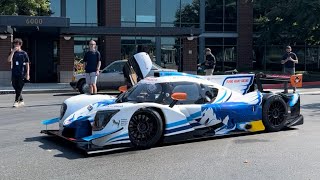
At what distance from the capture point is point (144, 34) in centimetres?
2589

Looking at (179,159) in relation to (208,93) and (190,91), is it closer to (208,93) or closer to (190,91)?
(190,91)

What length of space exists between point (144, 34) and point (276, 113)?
17.7 metres

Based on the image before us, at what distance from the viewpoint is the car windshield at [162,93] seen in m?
7.91

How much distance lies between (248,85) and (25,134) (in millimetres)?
4450

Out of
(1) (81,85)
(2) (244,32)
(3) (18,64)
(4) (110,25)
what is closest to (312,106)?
(3) (18,64)

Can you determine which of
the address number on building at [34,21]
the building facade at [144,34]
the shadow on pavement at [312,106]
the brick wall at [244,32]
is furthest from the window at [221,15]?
the shadow on pavement at [312,106]

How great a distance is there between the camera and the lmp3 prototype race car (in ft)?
23.4

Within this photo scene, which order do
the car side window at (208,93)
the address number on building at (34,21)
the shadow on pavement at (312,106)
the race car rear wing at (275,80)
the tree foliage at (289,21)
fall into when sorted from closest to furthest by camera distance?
the car side window at (208,93) < the race car rear wing at (275,80) < the shadow on pavement at (312,106) < the address number on building at (34,21) < the tree foliage at (289,21)

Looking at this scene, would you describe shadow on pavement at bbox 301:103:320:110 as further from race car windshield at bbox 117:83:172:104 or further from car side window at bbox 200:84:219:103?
race car windshield at bbox 117:83:172:104

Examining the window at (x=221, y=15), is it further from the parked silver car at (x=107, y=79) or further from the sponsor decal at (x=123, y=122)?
the sponsor decal at (x=123, y=122)

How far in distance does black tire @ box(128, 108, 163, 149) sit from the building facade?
17067 mm

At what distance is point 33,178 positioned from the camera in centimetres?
571

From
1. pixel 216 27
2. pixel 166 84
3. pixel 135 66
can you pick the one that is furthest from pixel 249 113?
pixel 216 27

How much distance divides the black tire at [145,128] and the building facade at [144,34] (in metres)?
17.1
